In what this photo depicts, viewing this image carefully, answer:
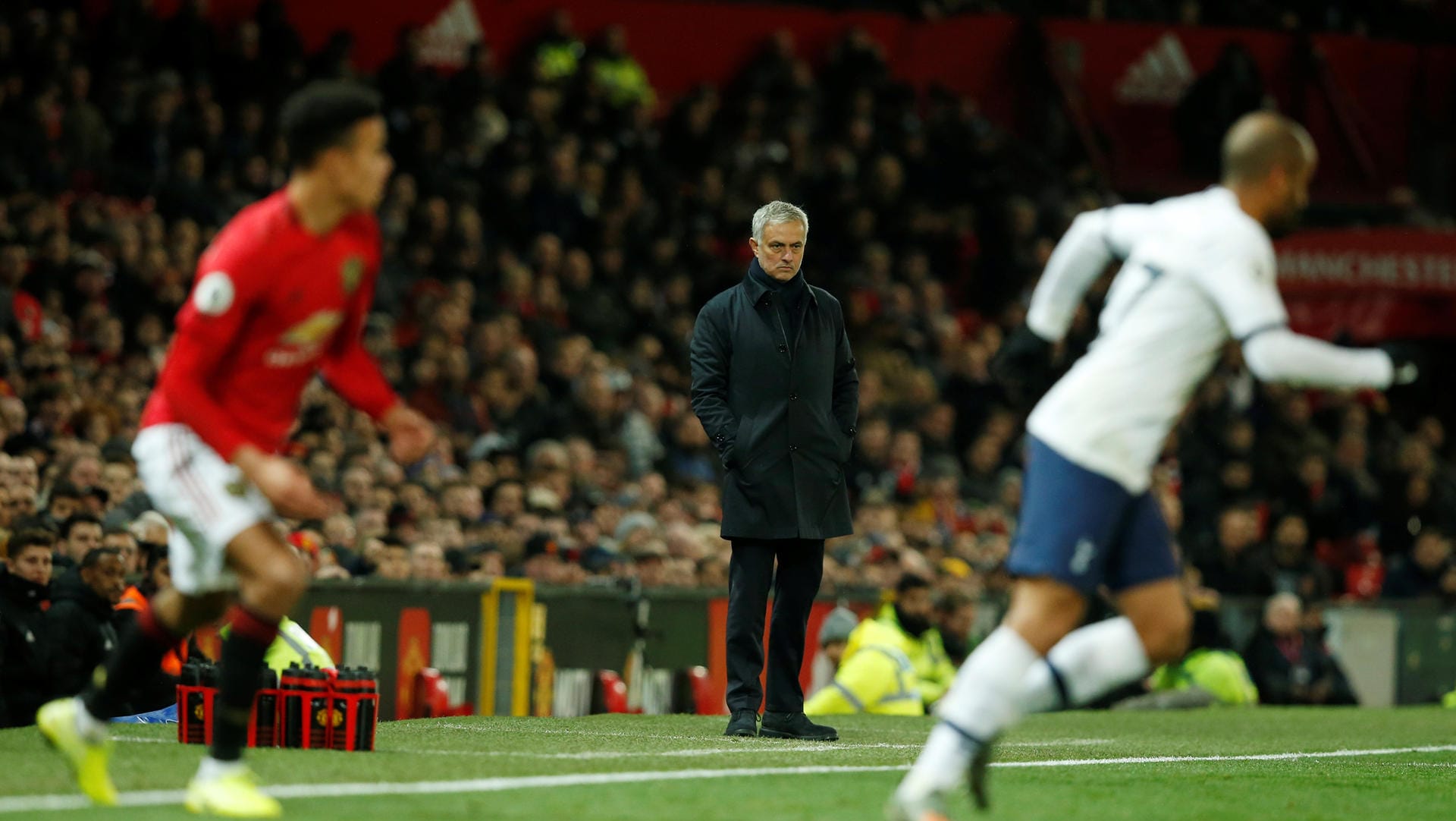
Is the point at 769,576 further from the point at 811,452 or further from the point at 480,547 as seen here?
the point at 480,547

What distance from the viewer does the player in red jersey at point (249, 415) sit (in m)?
5.69

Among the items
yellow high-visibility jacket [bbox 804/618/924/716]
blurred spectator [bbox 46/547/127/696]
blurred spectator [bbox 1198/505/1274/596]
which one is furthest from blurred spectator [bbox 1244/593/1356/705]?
blurred spectator [bbox 46/547/127/696]

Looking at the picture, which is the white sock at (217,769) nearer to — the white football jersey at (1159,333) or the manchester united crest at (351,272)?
the manchester united crest at (351,272)

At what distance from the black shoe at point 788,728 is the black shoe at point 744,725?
0.05 m

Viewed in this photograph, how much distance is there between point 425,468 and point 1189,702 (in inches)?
219

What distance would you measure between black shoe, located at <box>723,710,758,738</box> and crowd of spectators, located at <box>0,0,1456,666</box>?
333 centimetres

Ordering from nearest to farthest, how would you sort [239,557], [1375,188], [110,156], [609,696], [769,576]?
[239,557], [769,576], [609,696], [110,156], [1375,188]

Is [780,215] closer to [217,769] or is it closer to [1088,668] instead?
[1088,668]

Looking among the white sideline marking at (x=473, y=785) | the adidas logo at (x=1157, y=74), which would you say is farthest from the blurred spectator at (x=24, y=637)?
the adidas logo at (x=1157, y=74)

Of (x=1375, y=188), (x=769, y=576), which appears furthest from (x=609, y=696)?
(x=1375, y=188)

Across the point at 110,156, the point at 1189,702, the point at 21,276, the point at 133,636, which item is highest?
the point at 110,156

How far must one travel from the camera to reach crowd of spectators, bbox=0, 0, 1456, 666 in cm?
1376

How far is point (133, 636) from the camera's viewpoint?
6160 millimetres

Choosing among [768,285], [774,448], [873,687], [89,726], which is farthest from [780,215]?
[873,687]
